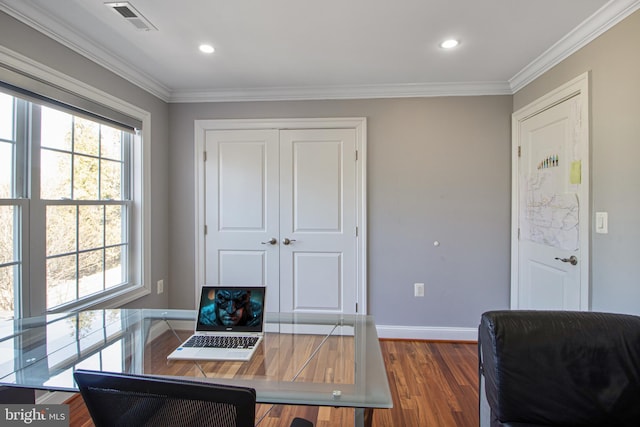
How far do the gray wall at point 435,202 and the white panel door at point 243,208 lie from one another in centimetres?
45

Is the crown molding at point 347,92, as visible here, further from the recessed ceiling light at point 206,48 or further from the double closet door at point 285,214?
the recessed ceiling light at point 206,48

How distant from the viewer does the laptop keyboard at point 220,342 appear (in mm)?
1323

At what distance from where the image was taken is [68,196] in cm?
201

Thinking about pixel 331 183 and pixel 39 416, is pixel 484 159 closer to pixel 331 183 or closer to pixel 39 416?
pixel 331 183

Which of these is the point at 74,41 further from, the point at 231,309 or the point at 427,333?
the point at 427,333

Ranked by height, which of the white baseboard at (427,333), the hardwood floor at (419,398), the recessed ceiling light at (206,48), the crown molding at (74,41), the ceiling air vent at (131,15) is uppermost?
the recessed ceiling light at (206,48)

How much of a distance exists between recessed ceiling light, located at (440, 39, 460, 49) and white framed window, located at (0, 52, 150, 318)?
242 centimetres

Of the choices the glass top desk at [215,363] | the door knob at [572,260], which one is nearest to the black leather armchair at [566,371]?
the glass top desk at [215,363]

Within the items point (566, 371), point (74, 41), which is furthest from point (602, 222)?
point (74, 41)

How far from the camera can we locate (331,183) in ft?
9.43

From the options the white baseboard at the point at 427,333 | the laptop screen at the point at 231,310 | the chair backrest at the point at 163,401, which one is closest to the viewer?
the chair backrest at the point at 163,401

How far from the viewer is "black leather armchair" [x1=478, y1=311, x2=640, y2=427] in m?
1.14

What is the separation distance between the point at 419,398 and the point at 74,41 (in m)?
3.19

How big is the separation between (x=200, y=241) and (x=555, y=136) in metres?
3.09
